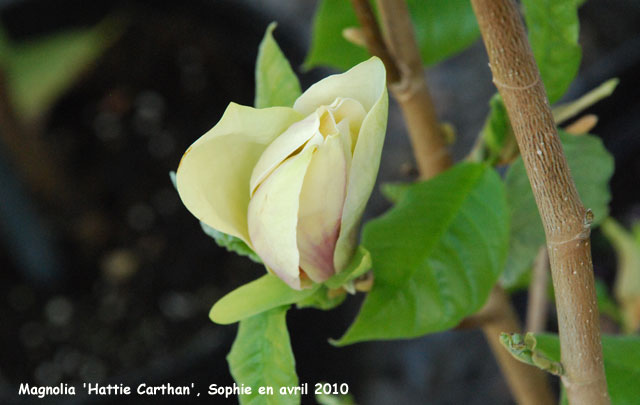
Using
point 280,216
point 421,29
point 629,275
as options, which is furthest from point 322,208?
point 629,275

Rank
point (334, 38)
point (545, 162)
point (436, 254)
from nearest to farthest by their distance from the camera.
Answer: point (545, 162) → point (436, 254) → point (334, 38)

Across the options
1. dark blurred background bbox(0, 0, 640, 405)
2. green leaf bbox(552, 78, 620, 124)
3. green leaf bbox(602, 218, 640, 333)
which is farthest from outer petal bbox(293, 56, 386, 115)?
dark blurred background bbox(0, 0, 640, 405)

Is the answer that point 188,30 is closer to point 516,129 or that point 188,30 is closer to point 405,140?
point 405,140

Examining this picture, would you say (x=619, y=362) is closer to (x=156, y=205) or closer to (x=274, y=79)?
(x=274, y=79)

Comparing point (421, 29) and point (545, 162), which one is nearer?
point (545, 162)

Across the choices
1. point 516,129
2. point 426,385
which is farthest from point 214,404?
point 516,129

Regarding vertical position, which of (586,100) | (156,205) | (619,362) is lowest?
(619,362)

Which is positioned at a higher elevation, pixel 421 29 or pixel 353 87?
pixel 421 29

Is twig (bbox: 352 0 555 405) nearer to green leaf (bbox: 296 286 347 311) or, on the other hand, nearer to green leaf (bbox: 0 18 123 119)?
green leaf (bbox: 296 286 347 311)
